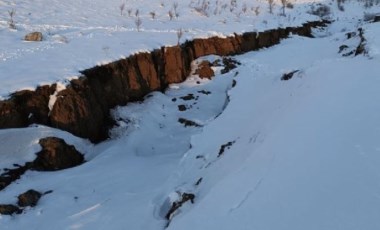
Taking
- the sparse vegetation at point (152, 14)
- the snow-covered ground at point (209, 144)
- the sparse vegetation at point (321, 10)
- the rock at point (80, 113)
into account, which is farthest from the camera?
the sparse vegetation at point (321, 10)

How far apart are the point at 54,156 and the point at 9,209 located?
162cm

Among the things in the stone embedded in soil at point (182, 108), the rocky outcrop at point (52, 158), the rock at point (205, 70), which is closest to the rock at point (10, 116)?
the rocky outcrop at point (52, 158)

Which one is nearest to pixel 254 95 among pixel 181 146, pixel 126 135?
pixel 181 146

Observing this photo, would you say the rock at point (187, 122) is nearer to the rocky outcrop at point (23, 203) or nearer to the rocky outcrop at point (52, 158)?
the rocky outcrop at point (52, 158)

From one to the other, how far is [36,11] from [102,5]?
8.70ft

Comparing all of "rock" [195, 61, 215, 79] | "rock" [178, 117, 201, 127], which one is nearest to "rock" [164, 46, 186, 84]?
"rock" [195, 61, 215, 79]

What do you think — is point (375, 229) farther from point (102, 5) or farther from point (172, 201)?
point (102, 5)

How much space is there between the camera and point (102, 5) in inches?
Answer: 572

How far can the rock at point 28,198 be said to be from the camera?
6.06 m

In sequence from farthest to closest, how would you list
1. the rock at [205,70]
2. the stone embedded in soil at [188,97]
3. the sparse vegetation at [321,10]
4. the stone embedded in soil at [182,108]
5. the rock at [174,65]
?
the sparse vegetation at [321,10] < the rock at [205,70] < the rock at [174,65] < the stone embedded in soil at [188,97] < the stone embedded in soil at [182,108]

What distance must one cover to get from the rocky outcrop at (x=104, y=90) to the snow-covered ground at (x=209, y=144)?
26cm

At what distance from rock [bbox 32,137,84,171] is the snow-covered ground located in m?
0.15

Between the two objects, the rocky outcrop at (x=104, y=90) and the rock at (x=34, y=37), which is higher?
the rock at (x=34, y=37)

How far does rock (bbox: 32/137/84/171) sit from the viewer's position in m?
7.21
